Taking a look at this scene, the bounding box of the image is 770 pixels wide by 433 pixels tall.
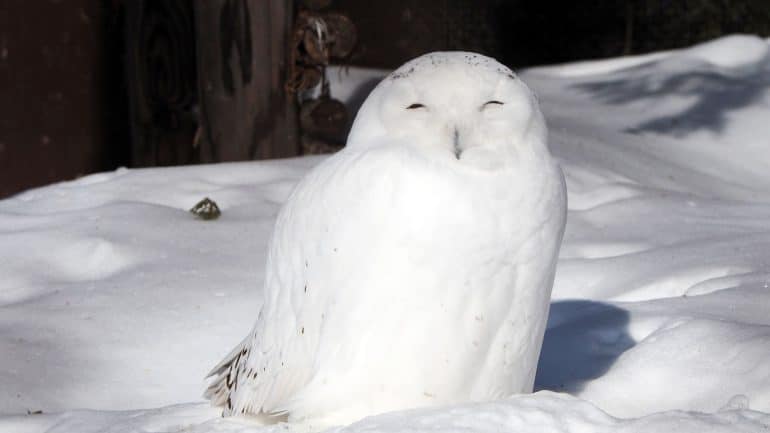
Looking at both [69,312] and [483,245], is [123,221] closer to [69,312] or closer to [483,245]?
[69,312]

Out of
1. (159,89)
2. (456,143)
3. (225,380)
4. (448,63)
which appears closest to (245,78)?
(159,89)

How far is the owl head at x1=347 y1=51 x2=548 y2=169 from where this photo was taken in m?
2.04

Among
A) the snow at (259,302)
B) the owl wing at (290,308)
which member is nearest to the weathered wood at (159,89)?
the snow at (259,302)

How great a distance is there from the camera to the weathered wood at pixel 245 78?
16.3 ft

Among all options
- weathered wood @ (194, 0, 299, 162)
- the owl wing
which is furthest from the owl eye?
weathered wood @ (194, 0, 299, 162)

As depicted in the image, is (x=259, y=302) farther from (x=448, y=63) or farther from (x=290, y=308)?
(x=448, y=63)

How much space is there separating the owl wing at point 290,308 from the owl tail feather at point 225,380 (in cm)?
6

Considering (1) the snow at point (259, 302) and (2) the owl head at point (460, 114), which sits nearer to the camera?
(2) the owl head at point (460, 114)

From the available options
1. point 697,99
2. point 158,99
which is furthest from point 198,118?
point 697,99

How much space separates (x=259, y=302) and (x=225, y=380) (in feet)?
2.79

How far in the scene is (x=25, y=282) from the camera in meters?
3.43

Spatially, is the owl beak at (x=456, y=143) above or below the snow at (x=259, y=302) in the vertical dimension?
above

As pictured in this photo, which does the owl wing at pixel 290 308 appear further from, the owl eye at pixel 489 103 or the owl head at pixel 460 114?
the owl eye at pixel 489 103

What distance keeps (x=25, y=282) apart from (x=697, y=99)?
5.01 metres
